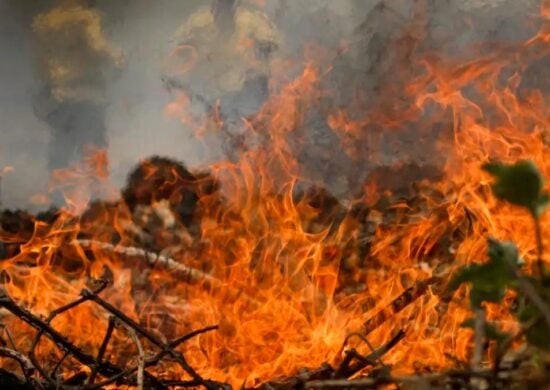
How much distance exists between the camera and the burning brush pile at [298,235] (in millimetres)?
2643

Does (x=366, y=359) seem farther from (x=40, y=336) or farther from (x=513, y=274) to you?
(x=40, y=336)

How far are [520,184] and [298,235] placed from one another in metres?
3.16

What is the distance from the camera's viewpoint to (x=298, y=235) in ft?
12.8

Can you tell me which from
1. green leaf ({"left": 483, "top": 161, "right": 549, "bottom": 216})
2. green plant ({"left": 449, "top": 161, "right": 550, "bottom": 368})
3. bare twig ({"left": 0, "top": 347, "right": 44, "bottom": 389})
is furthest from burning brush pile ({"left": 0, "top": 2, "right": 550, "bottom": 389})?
green leaf ({"left": 483, "top": 161, "right": 549, "bottom": 216})

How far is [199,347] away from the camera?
297 cm

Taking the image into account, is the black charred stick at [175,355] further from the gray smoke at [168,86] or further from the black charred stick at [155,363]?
the gray smoke at [168,86]

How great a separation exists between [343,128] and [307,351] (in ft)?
11.0

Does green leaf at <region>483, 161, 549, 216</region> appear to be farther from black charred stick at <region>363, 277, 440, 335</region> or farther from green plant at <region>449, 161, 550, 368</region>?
black charred stick at <region>363, 277, 440, 335</region>

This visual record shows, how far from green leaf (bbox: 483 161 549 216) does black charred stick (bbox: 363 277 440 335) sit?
1.74 m

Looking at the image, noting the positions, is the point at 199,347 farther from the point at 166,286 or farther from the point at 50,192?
the point at 50,192

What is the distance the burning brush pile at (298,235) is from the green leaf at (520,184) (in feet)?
2.47

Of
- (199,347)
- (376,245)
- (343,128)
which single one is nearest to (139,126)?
(343,128)

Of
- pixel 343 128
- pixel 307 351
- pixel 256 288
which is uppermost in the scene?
pixel 343 128

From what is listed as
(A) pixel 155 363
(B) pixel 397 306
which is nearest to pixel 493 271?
(A) pixel 155 363
